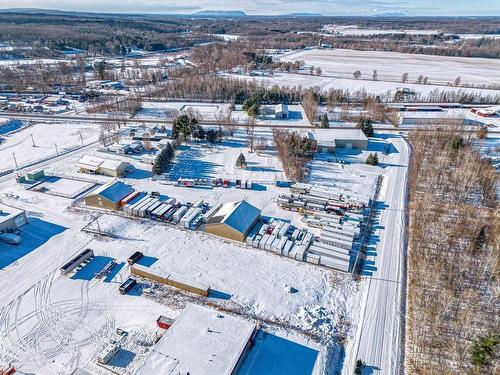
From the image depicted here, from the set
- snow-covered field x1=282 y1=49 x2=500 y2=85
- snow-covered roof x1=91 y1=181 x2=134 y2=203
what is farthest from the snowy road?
snow-covered field x1=282 y1=49 x2=500 y2=85

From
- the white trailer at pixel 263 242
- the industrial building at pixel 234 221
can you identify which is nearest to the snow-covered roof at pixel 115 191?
the industrial building at pixel 234 221

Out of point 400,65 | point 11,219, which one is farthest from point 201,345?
point 400,65

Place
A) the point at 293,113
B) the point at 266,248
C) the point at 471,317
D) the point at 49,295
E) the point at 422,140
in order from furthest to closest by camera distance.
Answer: the point at 293,113 < the point at 422,140 < the point at 266,248 < the point at 49,295 < the point at 471,317

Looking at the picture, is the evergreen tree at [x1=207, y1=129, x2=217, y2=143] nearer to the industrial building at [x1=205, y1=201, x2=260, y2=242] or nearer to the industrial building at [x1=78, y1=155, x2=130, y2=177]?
the industrial building at [x1=78, y1=155, x2=130, y2=177]

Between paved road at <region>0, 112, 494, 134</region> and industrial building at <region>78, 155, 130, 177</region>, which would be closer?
industrial building at <region>78, 155, 130, 177</region>

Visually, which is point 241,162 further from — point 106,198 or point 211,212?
point 106,198

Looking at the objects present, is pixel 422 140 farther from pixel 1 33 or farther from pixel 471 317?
pixel 1 33

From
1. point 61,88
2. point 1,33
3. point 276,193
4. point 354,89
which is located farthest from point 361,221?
point 1,33
